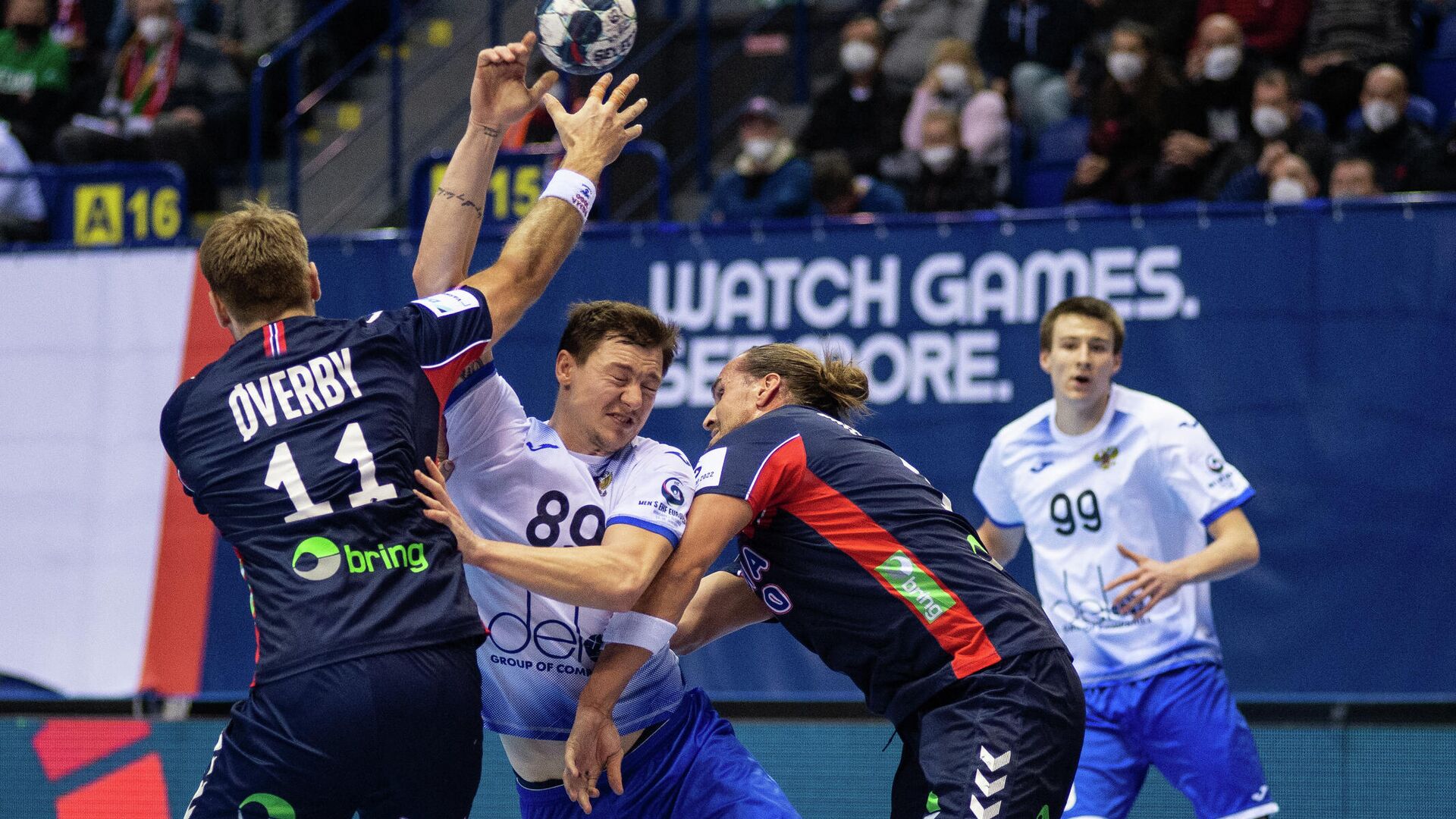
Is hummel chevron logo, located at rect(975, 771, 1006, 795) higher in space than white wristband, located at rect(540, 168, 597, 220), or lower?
lower

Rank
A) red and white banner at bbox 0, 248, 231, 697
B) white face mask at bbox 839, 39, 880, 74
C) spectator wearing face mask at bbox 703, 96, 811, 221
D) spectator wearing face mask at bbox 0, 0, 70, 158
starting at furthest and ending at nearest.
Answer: spectator wearing face mask at bbox 0, 0, 70, 158 → white face mask at bbox 839, 39, 880, 74 → spectator wearing face mask at bbox 703, 96, 811, 221 → red and white banner at bbox 0, 248, 231, 697

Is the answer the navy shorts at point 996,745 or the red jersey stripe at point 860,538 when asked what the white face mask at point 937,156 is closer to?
the red jersey stripe at point 860,538

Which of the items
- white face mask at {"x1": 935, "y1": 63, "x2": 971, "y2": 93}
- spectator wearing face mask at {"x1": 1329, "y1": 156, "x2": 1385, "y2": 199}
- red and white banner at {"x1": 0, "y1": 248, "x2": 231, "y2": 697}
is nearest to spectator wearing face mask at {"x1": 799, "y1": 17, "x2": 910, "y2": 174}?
white face mask at {"x1": 935, "y1": 63, "x2": 971, "y2": 93}

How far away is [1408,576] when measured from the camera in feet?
23.8

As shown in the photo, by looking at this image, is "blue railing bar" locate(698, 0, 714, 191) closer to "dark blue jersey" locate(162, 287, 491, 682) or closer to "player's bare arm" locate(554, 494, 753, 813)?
"player's bare arm" locate(554, 494, 753, 813)

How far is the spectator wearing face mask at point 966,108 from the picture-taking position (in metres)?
9.95

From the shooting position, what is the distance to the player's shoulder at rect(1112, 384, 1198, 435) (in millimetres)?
5977

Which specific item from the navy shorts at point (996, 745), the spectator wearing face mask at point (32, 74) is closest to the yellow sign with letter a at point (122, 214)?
the spectator wearing face mask at point (32, 74)

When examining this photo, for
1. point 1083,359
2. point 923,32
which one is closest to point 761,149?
point 923,32

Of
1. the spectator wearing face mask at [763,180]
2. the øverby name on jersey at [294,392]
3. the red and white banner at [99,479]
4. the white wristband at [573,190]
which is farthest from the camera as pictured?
the spectator wearing face mask at [763,180]

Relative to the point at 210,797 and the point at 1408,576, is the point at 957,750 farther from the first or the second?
the point at 1408,576

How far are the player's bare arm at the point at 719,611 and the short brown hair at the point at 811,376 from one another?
21.7 inches

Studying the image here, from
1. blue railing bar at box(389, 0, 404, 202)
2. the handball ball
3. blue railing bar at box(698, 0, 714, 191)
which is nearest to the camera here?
the handball ball

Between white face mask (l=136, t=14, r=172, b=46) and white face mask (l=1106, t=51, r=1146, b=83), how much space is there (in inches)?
284
